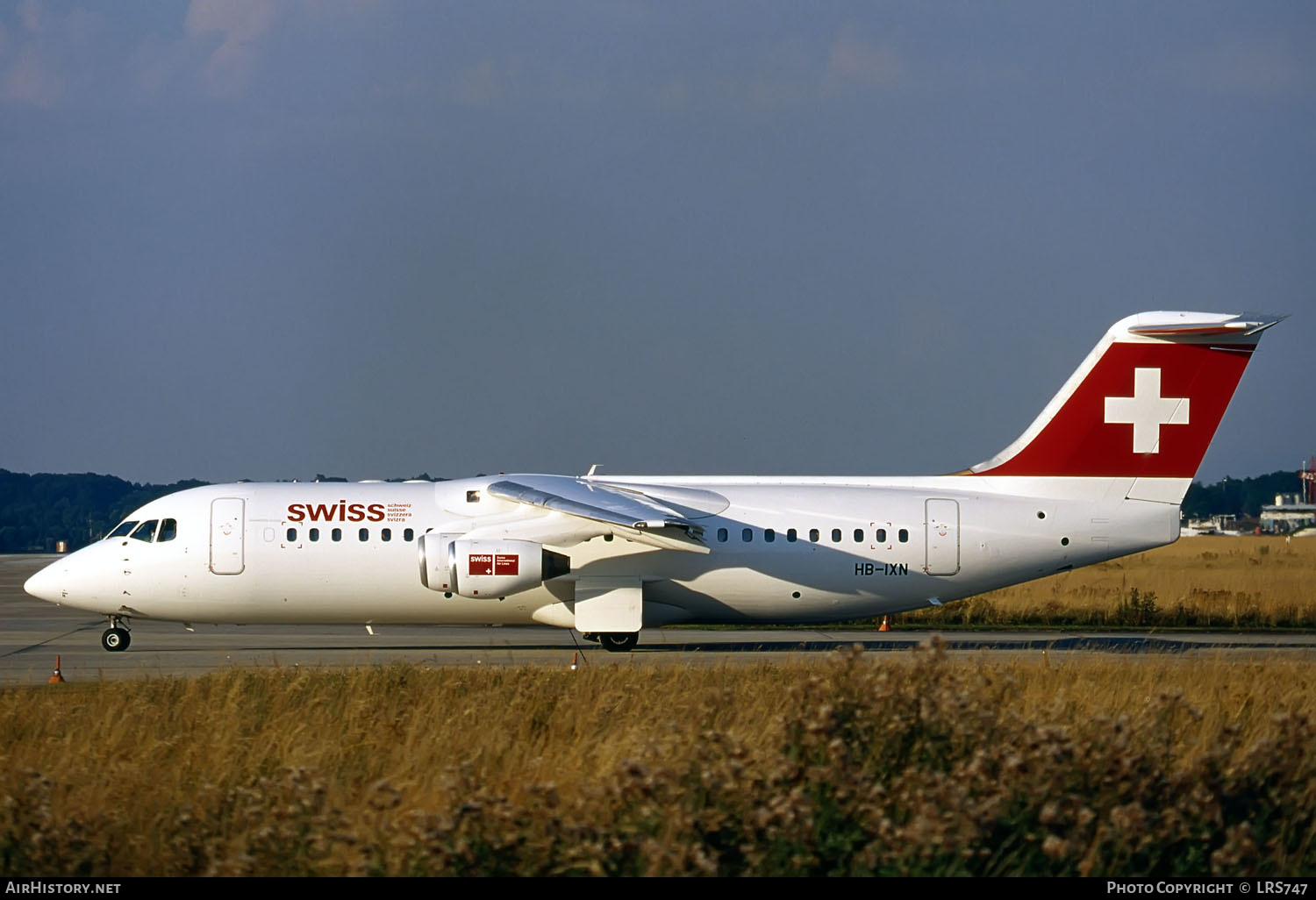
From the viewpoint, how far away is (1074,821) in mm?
8102

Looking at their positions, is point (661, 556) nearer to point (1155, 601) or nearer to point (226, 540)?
point (226, 540)

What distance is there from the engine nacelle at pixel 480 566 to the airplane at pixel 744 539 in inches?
24.6

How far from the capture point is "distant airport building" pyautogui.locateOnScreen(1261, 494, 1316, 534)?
147125mm

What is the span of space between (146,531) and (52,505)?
12030 centimetres

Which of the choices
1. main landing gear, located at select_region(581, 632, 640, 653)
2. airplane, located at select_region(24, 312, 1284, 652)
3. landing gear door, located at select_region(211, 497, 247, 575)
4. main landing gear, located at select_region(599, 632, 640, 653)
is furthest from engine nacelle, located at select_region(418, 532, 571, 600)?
landing gear door, located at select_region(211, 497, 247, 575)

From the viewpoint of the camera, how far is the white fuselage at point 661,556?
2220 cm

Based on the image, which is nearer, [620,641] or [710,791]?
[710,791]

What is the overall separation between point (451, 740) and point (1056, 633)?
18.2 m

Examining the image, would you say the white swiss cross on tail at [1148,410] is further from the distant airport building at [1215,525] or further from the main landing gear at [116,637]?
the distant airport building at [1215,525]

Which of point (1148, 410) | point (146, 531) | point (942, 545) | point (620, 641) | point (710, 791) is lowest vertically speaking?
point (620, 641)

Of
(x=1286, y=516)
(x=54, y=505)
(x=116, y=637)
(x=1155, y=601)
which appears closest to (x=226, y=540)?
(x=116, y=637)

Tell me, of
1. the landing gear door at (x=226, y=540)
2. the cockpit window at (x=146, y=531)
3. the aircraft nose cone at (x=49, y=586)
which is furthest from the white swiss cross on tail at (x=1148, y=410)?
the aircraft nose cone at (x=49, y=586)

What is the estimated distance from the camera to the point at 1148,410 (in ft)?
73.7

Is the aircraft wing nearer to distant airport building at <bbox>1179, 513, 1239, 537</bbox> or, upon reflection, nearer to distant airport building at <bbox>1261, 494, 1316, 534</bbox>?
distant airport building at <bbox>1179, 513, 1239, 537</bbox>
